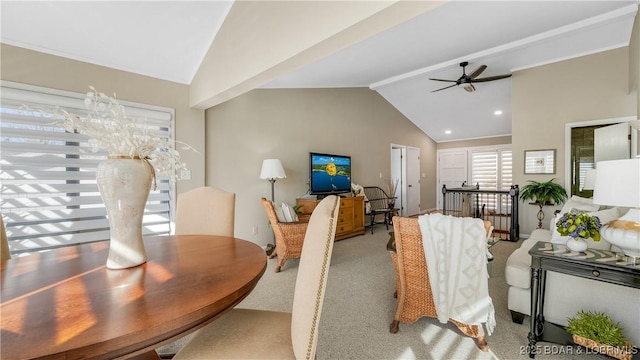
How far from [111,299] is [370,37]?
6.74ft

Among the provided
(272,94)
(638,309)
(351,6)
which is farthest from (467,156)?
(351,6)

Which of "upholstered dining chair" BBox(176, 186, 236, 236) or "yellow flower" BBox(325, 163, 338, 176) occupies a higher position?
"yellow flower" BBox(325, 163, 338, 176)

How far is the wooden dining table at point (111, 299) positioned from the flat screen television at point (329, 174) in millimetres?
3434

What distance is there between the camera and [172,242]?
5.29ft

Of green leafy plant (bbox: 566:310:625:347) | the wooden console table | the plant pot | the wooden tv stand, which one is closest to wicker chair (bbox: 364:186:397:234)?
the wooden tv stand

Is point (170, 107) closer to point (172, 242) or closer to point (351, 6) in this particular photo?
point (172, 242)

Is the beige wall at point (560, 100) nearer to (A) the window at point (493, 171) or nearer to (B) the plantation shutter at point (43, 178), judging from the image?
(A) the window at point (493, 171)

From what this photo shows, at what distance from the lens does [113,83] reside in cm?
279

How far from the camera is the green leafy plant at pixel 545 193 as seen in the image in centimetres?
445

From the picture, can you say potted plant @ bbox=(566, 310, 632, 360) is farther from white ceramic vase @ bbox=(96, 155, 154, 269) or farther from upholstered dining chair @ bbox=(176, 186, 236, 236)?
white ceramic vase @ bbox=(96, 155, 154, 269)

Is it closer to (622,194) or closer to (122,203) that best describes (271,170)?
(122,203)

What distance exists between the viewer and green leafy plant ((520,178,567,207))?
14.6ft

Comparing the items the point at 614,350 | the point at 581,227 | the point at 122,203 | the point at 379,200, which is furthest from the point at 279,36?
the point at 379,200

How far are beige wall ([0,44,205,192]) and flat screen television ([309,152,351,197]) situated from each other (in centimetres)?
191
